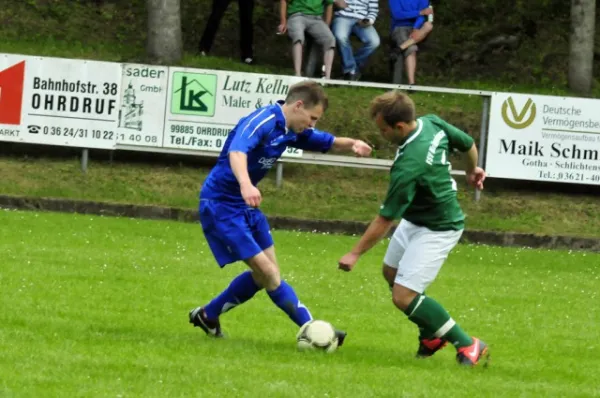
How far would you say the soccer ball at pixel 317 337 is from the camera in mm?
9062

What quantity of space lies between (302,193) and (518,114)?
3285 millimetres

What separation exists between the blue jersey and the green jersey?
84 cm

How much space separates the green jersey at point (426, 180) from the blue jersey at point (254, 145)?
841 mm

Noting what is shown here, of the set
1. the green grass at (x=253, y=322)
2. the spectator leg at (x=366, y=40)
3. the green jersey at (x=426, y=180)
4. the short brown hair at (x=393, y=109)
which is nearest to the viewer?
the green grass at (x=253, y=322)

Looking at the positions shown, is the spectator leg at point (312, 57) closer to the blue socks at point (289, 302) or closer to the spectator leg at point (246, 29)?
the spectator leg at point (246, 29)

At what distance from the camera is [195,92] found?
20453 millimetres

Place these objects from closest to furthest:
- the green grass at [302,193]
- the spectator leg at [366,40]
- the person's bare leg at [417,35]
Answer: the green grass at [302,193] < the person's bare leg at [417,35] < the spectator leg at [366,40]

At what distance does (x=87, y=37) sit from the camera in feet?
82.2

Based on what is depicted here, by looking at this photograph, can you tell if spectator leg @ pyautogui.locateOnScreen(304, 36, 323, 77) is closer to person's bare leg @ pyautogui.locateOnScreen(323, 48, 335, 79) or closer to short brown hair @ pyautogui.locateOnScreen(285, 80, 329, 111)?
person's bare leg @ pyautogui.locateOnScreen(323, 48, 335, 79)

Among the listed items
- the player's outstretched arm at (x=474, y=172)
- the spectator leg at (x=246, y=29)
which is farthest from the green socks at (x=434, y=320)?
the spectator leg at (x=246, y=29)

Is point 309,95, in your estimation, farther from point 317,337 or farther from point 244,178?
point 317,337

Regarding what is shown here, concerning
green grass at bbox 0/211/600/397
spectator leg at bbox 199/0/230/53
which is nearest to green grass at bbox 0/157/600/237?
green grass at bbox 0/211/600/397

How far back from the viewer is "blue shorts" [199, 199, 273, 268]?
9.23m

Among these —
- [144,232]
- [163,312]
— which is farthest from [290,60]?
[163,312]
